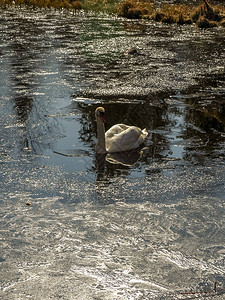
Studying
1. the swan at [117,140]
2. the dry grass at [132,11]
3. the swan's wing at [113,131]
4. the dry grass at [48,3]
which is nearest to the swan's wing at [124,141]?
the swan at [117,140]

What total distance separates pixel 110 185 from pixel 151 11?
28428 mm

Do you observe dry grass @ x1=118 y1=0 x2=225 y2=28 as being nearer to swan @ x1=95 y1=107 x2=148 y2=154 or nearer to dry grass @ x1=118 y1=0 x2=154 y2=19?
dry grass @ x1=118 y1=0 x2=154 y2=19

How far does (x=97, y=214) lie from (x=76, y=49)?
13.6 meters

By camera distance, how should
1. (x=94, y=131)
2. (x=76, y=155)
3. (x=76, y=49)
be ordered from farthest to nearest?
1. (x=76, y=49)
2. (x=94, y=131)
3. (x=76, y=155)

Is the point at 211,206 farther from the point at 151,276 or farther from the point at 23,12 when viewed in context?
the point at 23,12

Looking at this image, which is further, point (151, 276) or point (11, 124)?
point (11, 124)

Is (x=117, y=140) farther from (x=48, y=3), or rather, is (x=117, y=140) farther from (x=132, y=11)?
(x=48, y=3)

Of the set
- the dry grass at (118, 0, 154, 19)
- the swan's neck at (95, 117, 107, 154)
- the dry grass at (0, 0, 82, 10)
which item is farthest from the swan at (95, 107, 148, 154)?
the dry grass at (0, 0, 82, 10)

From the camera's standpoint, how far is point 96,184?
759 cm

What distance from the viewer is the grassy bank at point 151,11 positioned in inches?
1172

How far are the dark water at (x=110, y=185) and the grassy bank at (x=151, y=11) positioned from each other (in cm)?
1457

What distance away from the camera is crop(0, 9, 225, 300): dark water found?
5340mm

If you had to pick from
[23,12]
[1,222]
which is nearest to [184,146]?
[1,222]

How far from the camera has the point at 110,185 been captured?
7.55 meters
